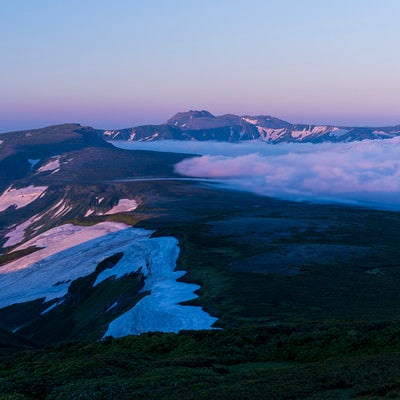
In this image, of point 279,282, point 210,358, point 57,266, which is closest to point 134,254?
point 57,266

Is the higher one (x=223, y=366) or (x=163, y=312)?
(x=223, y=366)

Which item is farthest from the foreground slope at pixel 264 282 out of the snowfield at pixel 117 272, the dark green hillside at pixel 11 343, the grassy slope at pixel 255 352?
the dark green hillside at pixel 11 343

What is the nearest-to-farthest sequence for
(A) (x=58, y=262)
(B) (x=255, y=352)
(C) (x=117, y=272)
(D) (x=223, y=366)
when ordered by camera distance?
1. (D) (x=223, y=366)
2. (B) (x=255, y=352)
3. (C) (x=117, y=272)
4. (A) (x=58, y=262)

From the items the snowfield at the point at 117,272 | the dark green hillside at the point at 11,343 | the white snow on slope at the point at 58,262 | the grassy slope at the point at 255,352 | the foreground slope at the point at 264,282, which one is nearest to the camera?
the grassy slope at the point at 255,352

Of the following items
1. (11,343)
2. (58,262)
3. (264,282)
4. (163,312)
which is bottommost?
(58,262)

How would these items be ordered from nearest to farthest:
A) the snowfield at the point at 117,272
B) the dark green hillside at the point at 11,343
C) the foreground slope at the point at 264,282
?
the dark green hillside at the point at 11,343 < the foreground slope at the point at 264,282 < the snowfield at the point at 117,272

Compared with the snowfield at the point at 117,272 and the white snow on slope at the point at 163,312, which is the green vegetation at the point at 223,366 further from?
the snowfield at the point at 117,272

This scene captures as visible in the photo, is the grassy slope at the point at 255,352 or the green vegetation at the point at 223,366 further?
the grassy slope at the point at 255,352

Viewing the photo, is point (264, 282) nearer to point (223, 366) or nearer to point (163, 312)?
point (163, 312)

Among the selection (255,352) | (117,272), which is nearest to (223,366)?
(255,352)
